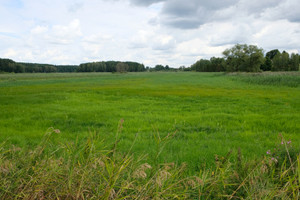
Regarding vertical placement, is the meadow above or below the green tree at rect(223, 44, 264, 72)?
below

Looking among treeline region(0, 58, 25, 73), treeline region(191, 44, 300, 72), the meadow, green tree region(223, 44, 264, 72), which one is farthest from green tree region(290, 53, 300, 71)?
treeline region(0, 58, 25, 73)

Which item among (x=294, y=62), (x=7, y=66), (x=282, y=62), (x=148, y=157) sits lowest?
(x=148, y=157)

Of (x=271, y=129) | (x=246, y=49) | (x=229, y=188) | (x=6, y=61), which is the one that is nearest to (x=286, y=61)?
(x=246, y=49)

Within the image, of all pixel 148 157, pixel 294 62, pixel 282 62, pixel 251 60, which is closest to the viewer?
pixel 148 157

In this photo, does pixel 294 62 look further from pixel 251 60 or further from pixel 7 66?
pixel 7 66

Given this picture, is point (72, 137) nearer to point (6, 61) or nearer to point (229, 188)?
point (229, 188)

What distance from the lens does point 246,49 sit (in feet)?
253

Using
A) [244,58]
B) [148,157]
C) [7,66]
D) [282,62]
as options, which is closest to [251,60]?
[244,58]

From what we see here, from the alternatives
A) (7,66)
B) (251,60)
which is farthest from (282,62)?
(7,66)

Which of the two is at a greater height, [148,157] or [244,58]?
[244,58]

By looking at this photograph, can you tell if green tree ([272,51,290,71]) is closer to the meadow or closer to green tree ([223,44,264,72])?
green tree ([223,44,264,72])

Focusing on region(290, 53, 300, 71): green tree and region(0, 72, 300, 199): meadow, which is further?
region(290, 53, 300, 71): green tree

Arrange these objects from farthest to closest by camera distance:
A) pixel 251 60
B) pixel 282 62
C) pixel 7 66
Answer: pixel 7 66
pixel 282 62
pixel 251 60

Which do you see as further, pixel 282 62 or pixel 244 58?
pixel 282 62
